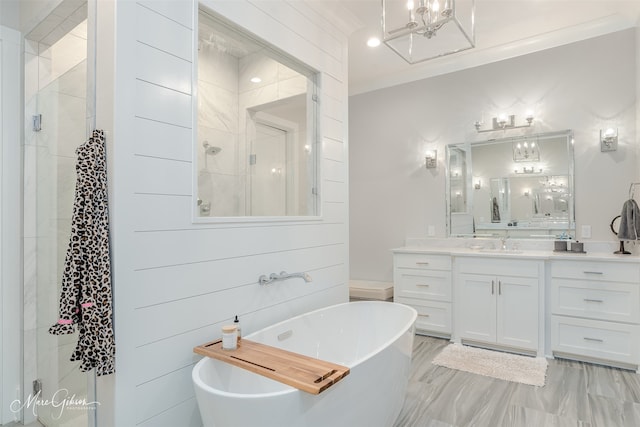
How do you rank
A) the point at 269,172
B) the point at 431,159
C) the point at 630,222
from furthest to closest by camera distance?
the point at 431,159, the point at 630,222, the point at 269,172

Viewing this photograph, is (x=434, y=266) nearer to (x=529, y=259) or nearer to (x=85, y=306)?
(x=529, y=259)

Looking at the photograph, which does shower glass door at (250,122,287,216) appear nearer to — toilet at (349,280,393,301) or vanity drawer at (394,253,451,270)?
vanity drawer at (394,253,451,270)

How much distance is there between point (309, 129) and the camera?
107 inches

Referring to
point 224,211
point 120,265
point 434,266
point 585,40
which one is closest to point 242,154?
point 224,211

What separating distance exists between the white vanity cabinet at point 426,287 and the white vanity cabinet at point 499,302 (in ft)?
0.46

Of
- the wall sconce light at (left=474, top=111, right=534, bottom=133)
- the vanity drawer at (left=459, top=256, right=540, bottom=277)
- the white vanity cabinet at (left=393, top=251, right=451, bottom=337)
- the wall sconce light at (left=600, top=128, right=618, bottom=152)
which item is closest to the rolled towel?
the wall sconce light at (left=600, top=128, right=618, bottom=152)

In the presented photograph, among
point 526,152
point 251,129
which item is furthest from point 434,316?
point 251,129

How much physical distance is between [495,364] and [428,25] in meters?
2.67

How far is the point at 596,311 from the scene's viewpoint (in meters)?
3.00

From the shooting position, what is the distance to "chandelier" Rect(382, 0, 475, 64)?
2088 mm

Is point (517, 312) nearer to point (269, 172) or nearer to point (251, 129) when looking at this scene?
point (269, 172)

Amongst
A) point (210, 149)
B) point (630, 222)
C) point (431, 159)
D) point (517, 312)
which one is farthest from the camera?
point (431, 159)

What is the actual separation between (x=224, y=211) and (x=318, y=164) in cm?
96

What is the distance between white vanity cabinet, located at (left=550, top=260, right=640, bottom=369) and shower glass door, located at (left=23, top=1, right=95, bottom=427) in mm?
3574
